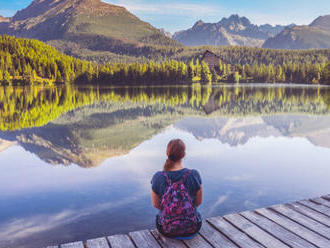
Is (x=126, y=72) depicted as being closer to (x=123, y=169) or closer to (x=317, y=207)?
(x=123, y=169)

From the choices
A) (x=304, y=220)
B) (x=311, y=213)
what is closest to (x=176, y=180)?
(x=304, y=220)

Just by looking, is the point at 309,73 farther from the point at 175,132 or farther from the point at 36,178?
the point at 36,178

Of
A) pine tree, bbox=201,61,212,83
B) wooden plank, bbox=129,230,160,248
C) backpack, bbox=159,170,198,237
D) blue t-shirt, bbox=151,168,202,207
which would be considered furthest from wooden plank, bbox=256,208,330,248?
pine tree, bbox=201,61,212,83

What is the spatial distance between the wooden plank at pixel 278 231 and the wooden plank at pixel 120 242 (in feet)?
9.24

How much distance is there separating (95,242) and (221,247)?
246 centimetres

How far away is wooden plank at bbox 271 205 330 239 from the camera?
21.4ft

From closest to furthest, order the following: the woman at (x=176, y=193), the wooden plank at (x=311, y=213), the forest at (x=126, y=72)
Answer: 1. the woman at (x=176, y=193)
2. the wooden plank at (x=311, y=213)
3. the forest at (x=126, y=72)

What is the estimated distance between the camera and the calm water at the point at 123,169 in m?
8.57

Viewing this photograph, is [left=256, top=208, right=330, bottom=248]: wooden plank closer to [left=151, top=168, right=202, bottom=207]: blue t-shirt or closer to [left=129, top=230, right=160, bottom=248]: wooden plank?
[left=151, top=168, right=202, bottom=207]: blue t-shirt

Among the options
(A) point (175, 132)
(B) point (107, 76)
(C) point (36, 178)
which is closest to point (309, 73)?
(B) point (107, 76)

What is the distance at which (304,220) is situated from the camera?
7.07m

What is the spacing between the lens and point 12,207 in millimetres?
9445

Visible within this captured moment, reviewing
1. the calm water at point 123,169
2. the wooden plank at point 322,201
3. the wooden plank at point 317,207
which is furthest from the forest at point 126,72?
the wooden plank at point 317,207

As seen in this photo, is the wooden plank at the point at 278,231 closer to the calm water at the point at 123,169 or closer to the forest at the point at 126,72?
the calm water at the point at 123,169
